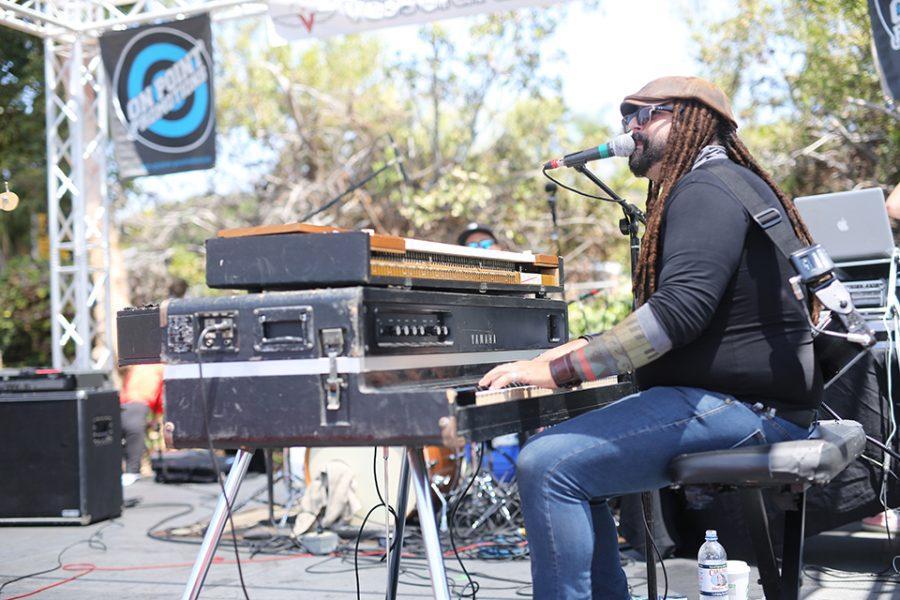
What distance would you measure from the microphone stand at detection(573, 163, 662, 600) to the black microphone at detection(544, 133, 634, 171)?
0.04 m

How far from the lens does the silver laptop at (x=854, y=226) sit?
4504mm

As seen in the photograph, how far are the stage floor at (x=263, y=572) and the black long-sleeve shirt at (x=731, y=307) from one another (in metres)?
1.61

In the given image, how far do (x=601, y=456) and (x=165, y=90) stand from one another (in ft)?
19.9

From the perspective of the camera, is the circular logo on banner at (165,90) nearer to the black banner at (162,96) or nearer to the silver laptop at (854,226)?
the black banner at (162,96)

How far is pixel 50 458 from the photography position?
6.21 metres

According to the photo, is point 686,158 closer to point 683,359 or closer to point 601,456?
point 683,359

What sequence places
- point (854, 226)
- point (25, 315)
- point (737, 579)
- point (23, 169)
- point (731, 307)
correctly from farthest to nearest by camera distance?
1. point (23, 169)
2. point (25, 315)
3. point (854, 226)
4. point (737, 579)
5. point (731, 307)

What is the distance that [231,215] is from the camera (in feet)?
46.5

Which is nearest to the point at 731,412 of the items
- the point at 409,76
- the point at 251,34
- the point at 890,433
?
the point at 890,433

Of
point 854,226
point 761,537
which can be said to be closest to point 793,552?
point 761,537

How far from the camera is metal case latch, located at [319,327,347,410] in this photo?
7.91 feet

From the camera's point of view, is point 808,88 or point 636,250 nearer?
point 636,250

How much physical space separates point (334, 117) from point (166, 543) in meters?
8.41

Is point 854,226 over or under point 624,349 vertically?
over
